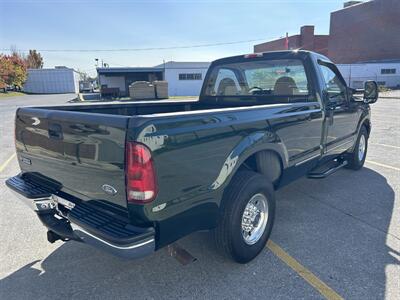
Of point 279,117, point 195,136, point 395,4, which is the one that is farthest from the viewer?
point 395,4

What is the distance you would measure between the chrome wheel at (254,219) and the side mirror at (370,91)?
3.54 m

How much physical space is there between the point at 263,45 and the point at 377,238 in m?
68.2

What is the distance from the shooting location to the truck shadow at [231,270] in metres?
2.50

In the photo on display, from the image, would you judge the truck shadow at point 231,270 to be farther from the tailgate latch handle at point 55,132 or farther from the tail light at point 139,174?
the tailgate latch handle at point 55,132

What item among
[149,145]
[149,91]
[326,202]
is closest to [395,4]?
[149,91]

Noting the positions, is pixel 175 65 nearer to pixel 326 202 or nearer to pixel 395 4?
pixel 395 4

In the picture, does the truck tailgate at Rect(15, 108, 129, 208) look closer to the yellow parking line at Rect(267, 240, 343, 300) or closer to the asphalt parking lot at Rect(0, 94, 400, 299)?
the asphalt parking lot at Rect(0, 94, 400, 299)

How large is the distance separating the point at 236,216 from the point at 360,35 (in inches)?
2150

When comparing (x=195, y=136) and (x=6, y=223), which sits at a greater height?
(x=195, y=136)

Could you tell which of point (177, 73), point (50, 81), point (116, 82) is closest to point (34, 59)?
point (50, 81)

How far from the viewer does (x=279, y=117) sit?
317cm

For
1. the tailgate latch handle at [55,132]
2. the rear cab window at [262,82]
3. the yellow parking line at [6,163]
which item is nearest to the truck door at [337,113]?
the rear cab window at [262,82]

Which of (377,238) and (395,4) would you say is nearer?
(377,238)

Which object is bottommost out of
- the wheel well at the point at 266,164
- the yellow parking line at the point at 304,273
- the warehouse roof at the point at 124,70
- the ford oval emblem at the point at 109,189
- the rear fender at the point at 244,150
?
the yellow parking line at the point at 304,273
